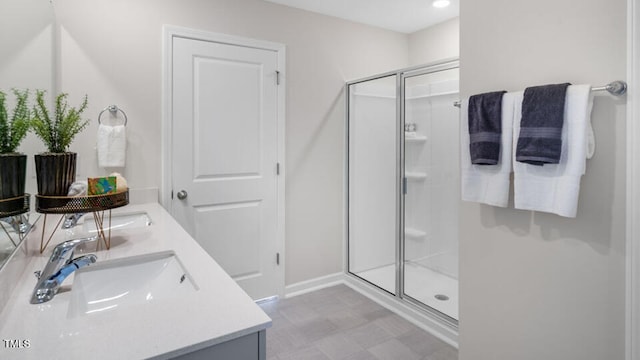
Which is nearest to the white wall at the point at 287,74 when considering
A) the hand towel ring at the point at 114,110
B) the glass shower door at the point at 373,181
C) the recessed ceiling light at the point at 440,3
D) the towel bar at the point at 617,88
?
the hand towel ring at the point at 114,110

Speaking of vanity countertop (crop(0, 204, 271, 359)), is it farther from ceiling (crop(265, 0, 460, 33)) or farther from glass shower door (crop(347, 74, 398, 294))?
ceiling (crop(265, 0, 460, 33))

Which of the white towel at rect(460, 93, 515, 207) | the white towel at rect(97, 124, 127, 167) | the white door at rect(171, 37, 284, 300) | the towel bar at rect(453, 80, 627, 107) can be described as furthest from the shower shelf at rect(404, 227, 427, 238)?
the white towel at rect(97, 124, 127, 167)

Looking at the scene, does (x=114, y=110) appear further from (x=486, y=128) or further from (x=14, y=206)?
(x=486, y=128)

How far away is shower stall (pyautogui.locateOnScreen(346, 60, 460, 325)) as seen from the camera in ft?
9.14

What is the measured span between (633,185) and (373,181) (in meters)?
2.11

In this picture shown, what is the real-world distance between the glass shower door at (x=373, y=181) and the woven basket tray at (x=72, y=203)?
2.11 meters

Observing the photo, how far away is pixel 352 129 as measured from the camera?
3322 millimetres

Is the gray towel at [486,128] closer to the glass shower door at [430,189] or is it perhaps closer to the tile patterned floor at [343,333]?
the glass shower door at [430,189]

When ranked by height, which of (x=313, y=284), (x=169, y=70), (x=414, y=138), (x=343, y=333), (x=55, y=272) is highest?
(x=169, y=70)

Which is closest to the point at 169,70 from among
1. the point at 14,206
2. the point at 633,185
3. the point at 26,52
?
the point at 26,52

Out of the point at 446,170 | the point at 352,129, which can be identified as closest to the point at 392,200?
the point at 446,170

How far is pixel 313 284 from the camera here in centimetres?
322

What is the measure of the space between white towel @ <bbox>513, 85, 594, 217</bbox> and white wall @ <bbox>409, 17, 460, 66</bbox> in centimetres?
200

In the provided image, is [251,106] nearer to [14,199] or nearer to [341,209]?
[341,209]
